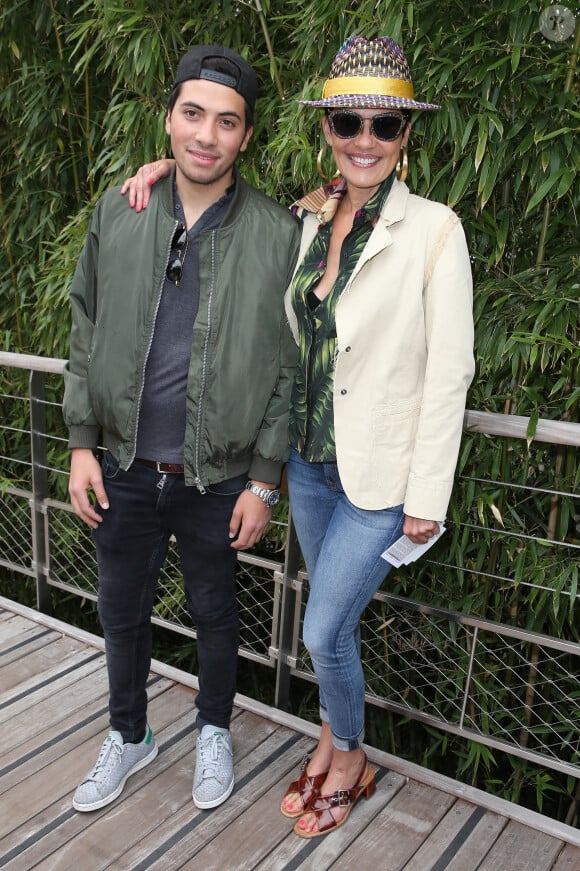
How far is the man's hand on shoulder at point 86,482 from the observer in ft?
6.18

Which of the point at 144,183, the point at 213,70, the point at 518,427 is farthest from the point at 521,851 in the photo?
the point at 213,70

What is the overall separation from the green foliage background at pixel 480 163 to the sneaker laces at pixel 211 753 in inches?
29.9

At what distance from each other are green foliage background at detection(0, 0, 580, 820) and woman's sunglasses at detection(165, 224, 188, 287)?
0.73 m

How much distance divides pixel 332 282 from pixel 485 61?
2.50ft

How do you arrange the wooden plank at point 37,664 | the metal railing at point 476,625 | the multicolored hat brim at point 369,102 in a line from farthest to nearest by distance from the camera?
the wooden plank at point 37,664 → the metal railing at point 476,625 → the multicolored hat brim at point 369,102

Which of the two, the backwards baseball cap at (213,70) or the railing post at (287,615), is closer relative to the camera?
the backwards baseball cap at (213,70)

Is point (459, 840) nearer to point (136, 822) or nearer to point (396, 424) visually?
point (136, 822)

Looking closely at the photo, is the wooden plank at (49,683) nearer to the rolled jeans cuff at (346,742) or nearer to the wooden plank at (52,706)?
the wooden plank at (52,706)

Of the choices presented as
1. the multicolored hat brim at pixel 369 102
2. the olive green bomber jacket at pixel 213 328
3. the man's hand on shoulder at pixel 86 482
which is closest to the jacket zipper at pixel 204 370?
the olive green bomber jacket at pixel 213 328

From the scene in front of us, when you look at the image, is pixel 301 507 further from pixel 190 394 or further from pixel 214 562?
pixel 190 394

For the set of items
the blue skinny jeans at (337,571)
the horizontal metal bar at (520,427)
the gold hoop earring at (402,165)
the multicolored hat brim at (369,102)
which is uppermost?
the multicolored hat brim at (369,102)

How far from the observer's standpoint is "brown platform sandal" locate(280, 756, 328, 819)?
6.55ft

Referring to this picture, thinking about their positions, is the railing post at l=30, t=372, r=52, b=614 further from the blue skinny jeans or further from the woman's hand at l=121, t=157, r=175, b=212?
the blue skinny jeans

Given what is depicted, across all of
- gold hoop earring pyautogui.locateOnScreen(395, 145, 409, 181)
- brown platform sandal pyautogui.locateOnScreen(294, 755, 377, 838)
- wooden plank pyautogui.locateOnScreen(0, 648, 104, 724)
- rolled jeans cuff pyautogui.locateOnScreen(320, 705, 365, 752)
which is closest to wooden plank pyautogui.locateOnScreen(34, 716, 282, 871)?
brown platform sandal pyautogui.locateOnScreen(294, 755, 377, 838)
